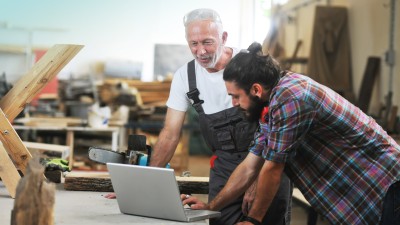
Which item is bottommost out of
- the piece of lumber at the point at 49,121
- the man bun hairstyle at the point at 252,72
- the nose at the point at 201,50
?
the piece of lumber at the point at 49,121

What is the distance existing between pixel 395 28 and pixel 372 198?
19.2 ft

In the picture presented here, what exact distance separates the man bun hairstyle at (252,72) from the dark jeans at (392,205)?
0.68m

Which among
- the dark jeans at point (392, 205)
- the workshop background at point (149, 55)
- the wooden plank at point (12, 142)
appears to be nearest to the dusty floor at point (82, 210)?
the wooden plank at point (12, 142)

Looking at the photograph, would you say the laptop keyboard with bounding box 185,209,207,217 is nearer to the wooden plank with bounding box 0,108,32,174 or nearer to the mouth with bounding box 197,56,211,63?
the mouth with bounding box 197,56,211,63

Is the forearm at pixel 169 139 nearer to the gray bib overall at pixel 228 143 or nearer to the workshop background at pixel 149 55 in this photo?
the gray bib overall at pixel 228 143

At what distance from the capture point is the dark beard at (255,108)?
3039 mm

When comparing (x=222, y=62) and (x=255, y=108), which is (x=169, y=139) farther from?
(x=255, y=108)

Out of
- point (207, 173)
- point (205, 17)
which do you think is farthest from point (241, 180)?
point (207, 173)

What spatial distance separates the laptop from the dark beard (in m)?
0.44

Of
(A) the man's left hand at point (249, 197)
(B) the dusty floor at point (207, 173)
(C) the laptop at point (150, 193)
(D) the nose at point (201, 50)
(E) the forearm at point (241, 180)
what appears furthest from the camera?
(B) the dusty floor at point (207, 173)

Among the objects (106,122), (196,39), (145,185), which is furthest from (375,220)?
(106,122)

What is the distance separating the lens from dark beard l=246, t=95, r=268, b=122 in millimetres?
3039

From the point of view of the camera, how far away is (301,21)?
1298cm

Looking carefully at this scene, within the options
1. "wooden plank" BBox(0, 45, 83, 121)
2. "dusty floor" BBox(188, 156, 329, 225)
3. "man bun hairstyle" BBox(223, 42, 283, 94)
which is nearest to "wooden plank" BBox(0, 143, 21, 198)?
"wooden plank" BBox(0, 45, 83, 121)
